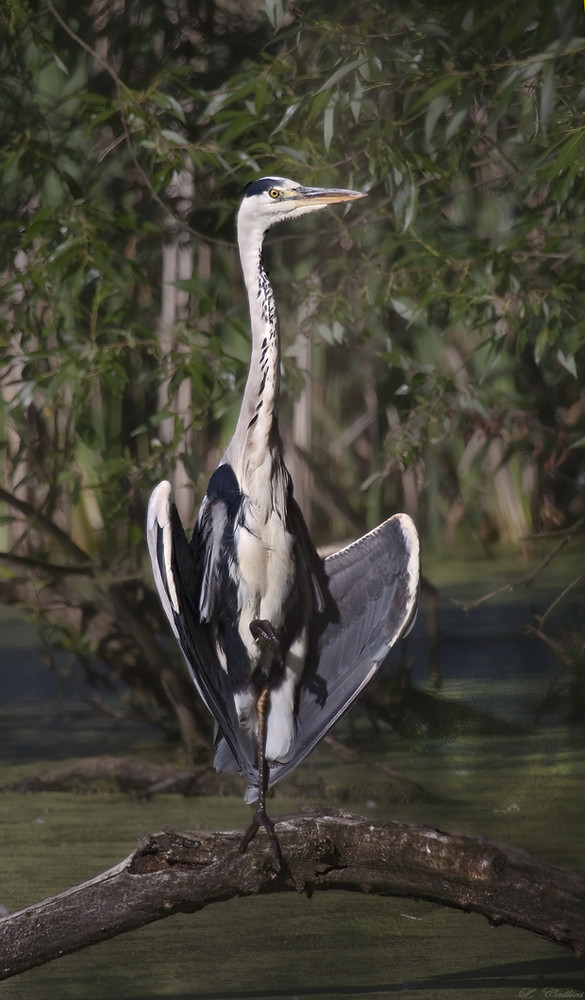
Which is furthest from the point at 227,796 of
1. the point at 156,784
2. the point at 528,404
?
the point at 528,404

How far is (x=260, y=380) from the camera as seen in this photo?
1.65 metres

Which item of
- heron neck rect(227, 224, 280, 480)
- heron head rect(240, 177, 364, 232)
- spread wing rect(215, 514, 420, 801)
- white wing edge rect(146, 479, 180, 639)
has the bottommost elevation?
spread wing rect(215, 514, 420, 801)

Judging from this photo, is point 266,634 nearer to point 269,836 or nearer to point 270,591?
point 270,591

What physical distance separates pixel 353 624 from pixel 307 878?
1.30 ft

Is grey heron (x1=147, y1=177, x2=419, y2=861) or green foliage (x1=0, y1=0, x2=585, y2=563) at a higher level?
green foliage (x1=0, y1=0, x2=585, y2=563)

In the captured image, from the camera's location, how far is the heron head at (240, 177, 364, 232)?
1.68 meters

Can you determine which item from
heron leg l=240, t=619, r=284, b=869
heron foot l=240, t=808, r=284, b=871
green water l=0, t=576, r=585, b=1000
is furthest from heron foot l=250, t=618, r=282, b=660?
green water l=0, t=576, r=585, b=1000

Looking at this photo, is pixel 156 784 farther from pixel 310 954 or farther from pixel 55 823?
pixel 310 954

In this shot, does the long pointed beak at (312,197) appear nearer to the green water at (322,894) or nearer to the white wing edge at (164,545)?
the white wing edge at (164,545)

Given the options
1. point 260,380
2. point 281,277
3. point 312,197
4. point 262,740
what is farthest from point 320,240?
point 262,740

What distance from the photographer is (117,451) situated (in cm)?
284

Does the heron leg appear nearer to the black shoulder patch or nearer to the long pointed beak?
the black shoulder patch

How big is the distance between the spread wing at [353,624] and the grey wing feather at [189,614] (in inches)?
1.3

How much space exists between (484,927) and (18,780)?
108 cm
